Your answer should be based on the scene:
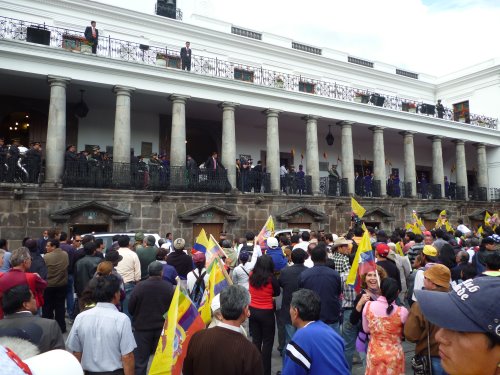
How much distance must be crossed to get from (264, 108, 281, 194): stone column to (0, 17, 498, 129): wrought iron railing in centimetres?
164

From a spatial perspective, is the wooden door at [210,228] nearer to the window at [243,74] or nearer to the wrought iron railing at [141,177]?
the wrought iron railing at [141,177]

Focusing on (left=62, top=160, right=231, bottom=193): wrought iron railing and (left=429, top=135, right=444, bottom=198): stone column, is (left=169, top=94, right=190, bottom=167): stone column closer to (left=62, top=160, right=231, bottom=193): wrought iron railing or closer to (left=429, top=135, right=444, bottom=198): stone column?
(left=62, top=160, right=231, bottom=193): wrought iron railing

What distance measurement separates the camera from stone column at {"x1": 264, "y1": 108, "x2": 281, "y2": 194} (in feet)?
64.4

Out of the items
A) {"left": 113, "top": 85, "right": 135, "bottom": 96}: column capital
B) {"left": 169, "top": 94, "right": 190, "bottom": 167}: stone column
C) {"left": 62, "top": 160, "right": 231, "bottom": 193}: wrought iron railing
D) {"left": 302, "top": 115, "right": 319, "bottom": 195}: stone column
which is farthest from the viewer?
{"left": 302, "top": 115, "right": 319, "bottom": 195}: stone column

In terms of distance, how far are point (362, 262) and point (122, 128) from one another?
1367 centimetres

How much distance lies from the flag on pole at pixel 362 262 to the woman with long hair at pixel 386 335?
100cm

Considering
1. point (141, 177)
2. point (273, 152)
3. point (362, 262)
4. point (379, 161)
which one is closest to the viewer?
point (362, 262)

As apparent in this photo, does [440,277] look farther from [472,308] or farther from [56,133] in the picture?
[56,133]

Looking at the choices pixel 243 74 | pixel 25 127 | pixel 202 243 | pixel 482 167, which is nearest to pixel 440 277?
pixel 202 243

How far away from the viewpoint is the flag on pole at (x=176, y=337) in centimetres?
338

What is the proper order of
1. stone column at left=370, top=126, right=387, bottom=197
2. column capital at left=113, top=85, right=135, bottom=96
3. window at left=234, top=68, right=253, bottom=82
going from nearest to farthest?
column capital at left=113, top=85, right=135, bottom=96, window at left=234, top=68, right=253, bottom=82, stone column at left=370, top=126, right=387, bottom=197

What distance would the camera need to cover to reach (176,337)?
3.49 meters

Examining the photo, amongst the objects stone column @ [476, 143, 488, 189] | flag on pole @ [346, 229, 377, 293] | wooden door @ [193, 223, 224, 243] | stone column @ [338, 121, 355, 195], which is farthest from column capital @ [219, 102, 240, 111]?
stone column @ [476, 143, 488, 189]

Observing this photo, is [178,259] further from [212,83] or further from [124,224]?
[212,83]
